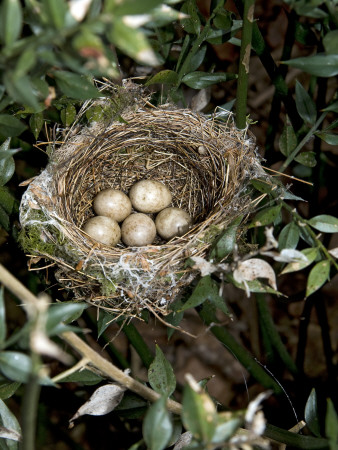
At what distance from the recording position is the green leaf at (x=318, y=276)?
726 mm

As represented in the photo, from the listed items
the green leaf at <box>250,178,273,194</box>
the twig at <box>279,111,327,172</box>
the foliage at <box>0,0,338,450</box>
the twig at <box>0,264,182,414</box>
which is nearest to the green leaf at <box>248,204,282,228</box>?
the foliage at <box>0,0,338,450</box>

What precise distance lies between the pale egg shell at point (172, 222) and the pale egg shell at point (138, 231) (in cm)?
3

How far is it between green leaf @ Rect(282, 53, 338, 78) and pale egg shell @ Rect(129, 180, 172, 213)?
636mm

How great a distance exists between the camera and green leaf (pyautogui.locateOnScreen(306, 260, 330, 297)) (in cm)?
73

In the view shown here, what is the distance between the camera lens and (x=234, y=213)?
1028 millimetres

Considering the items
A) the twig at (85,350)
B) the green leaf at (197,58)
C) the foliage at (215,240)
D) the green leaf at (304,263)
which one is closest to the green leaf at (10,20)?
the foliage at (215,240)

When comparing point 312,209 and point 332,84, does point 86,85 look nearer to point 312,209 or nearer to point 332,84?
point 312,209

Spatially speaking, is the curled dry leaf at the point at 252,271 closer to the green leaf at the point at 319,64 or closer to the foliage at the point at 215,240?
the foliage at the point at 215,240

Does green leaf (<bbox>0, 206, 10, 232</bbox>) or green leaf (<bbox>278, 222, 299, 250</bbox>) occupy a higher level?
green leaf (<bbox>278, 222, 299, 250</bbox>)

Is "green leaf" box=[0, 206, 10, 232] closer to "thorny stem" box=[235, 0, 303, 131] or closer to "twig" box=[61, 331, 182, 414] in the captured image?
"twig" box=[61, 331, 182, 414]

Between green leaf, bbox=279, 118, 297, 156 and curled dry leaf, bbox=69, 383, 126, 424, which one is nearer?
curled dry leaf, bbox=69, 383, 126, 424

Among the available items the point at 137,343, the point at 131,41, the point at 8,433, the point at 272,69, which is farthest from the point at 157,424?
the point at 272,69

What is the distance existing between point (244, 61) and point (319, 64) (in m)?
0.28

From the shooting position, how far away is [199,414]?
1.52 ft
